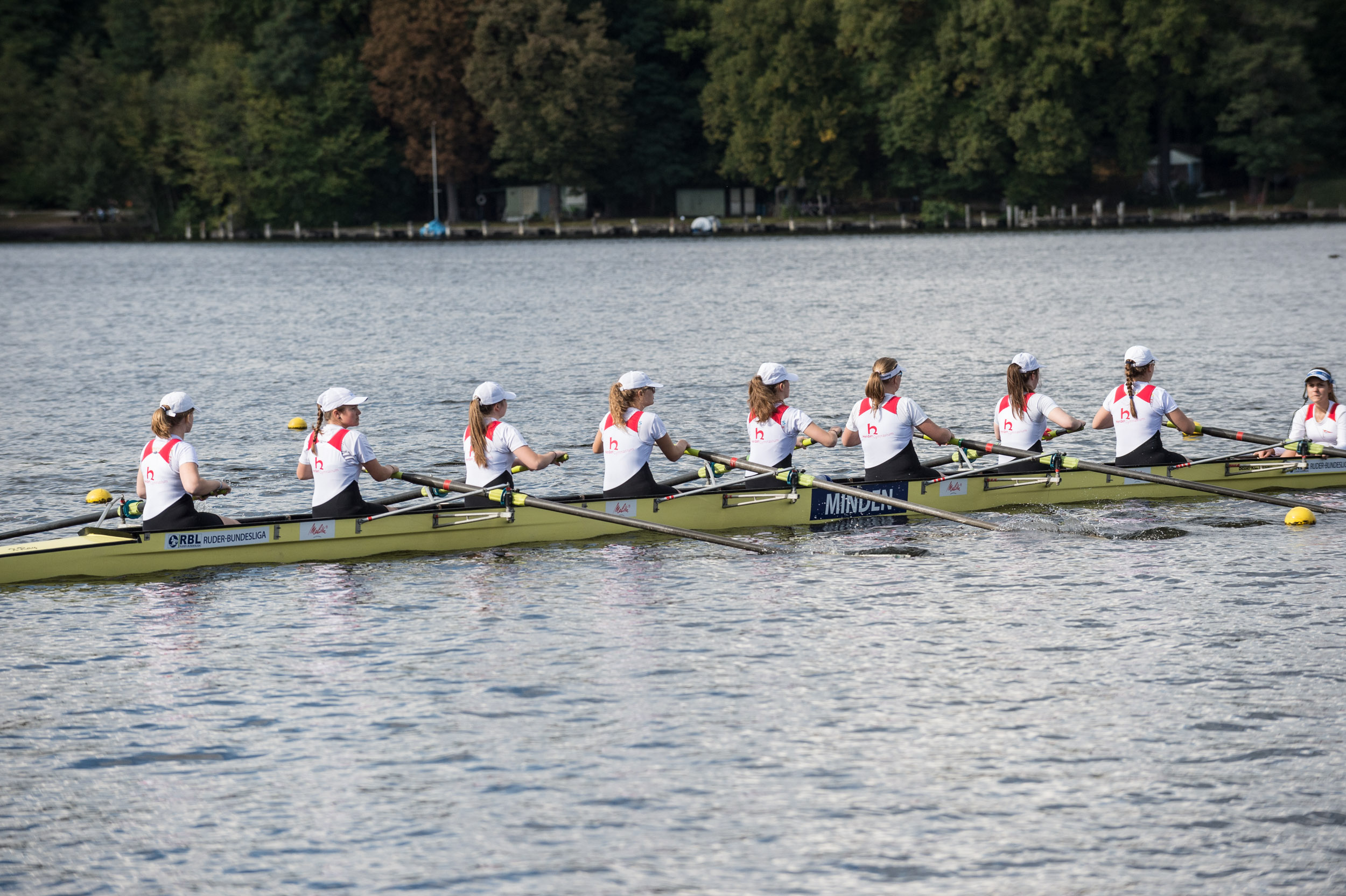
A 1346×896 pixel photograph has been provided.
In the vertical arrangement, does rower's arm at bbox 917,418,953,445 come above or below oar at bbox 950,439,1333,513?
above

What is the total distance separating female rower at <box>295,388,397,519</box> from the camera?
16.6m

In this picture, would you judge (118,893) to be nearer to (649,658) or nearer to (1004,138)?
(649,658)

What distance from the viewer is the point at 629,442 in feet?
59.0

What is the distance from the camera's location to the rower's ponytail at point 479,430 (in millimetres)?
17484

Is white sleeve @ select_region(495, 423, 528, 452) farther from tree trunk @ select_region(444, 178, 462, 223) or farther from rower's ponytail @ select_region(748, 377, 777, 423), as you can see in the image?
tree trunk @ select_region(444, 178, 462, 223)

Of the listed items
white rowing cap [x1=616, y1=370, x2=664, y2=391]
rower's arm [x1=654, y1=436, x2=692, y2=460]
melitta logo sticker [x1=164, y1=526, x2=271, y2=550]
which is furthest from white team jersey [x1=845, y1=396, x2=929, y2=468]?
melitta logo sticker [x1=164, y1=526, x2=271, y2=550]

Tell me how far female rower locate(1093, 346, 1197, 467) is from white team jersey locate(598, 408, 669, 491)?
5.62 meters

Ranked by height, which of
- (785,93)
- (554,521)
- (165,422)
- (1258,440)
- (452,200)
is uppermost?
(785,93)

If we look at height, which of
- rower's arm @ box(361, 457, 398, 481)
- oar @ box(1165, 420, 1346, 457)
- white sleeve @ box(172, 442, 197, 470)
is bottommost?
oar @ box(1165, 420, 1346, 457)

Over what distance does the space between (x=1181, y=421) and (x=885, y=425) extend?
12.0ft

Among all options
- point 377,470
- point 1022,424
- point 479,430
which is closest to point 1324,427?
point 1022,424

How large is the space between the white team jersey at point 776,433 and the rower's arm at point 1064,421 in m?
2.96

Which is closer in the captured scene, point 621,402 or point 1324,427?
point 621,402

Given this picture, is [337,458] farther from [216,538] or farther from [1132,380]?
[1132,380]
